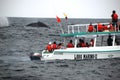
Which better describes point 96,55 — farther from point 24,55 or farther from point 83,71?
point 24,55

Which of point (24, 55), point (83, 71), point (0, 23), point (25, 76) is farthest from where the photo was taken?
point (0, 23)

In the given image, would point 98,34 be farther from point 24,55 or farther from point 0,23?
point 0,23

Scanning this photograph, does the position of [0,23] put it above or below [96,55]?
below

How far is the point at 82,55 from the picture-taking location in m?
32.0

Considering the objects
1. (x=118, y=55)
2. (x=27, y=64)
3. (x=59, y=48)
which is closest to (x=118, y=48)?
(x=118, y=55)

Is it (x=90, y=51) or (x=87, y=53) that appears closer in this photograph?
(x=90, y=51)

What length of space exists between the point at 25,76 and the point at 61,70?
3706mm

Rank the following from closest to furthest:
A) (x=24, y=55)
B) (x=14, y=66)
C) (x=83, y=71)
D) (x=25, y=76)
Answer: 1. (x=25, y=76)
2. (x=83, y=71)
3. (x=14, y=66)
4. (x=24, y=55)

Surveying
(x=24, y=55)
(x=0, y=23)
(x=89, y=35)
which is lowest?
(x=0, y=23)

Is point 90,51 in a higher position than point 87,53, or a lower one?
higher

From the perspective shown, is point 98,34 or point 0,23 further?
point 0,23

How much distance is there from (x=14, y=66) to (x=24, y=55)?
6766 millimetres

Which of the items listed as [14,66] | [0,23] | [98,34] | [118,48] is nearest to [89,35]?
[98,34]

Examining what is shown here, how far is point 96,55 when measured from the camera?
31953 millimetres
